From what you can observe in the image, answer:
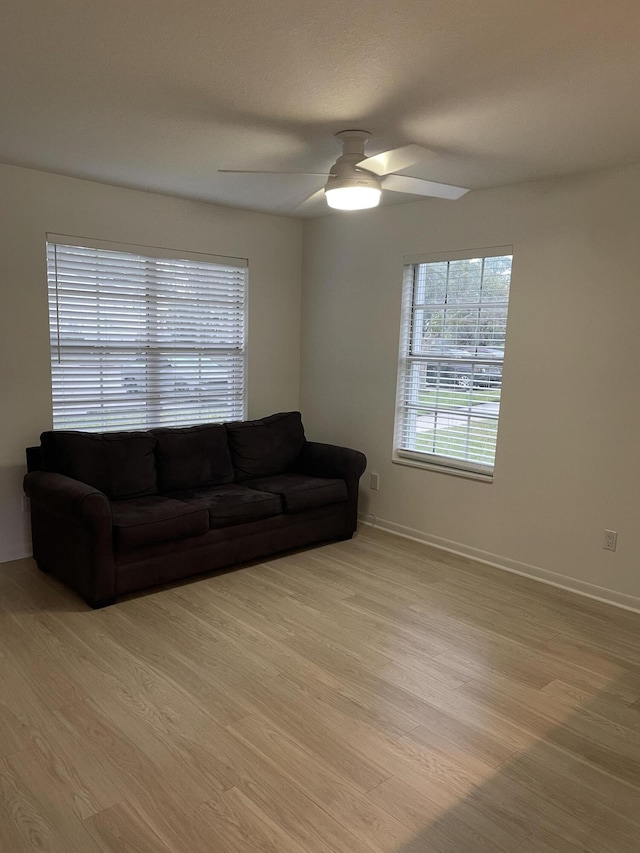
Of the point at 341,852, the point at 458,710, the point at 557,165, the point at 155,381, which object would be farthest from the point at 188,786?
the point at 557,165

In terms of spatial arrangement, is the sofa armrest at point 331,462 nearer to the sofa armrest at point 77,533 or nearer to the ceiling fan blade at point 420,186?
the sofa armrest at point 77,533

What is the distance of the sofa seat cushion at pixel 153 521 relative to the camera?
336 cm

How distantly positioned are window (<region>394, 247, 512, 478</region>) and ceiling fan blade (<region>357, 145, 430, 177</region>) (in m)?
1.38

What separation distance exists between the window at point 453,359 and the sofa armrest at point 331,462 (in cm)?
42

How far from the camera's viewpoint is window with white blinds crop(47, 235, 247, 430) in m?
4.15

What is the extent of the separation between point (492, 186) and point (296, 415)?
2.26m

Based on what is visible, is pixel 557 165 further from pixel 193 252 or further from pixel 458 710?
pixel 458 710

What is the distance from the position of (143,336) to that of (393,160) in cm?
244

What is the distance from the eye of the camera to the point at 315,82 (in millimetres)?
2367

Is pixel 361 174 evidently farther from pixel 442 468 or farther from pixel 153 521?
pixel 442 468

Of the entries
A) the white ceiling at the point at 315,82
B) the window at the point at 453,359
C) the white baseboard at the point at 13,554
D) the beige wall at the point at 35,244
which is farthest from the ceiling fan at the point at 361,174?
the white baseboard at the point at 13,554

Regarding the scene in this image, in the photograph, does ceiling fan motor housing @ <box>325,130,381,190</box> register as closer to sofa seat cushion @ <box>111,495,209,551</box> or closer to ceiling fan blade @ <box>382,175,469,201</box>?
ceiling fan blade @ <box>382,175,469,201</box>

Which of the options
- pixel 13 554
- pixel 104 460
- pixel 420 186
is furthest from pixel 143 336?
pixel 420 186

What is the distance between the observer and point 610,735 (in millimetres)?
2404
